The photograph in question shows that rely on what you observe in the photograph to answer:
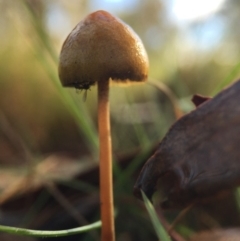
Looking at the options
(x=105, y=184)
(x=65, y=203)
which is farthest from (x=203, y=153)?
(x=65, y=203)

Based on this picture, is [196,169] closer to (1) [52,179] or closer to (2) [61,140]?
(1) [52,179]

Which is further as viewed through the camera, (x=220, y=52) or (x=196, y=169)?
(x=220, y=52)

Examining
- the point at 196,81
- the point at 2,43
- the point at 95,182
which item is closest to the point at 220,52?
the point at 196,81

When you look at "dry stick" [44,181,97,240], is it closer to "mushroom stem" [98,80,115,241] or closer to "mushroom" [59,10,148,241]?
"mushroom stem" [98,80,115,241]

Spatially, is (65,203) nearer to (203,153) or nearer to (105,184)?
(105,184)

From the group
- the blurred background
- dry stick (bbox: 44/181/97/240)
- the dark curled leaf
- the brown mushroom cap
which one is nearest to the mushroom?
the brown mushroom cap
